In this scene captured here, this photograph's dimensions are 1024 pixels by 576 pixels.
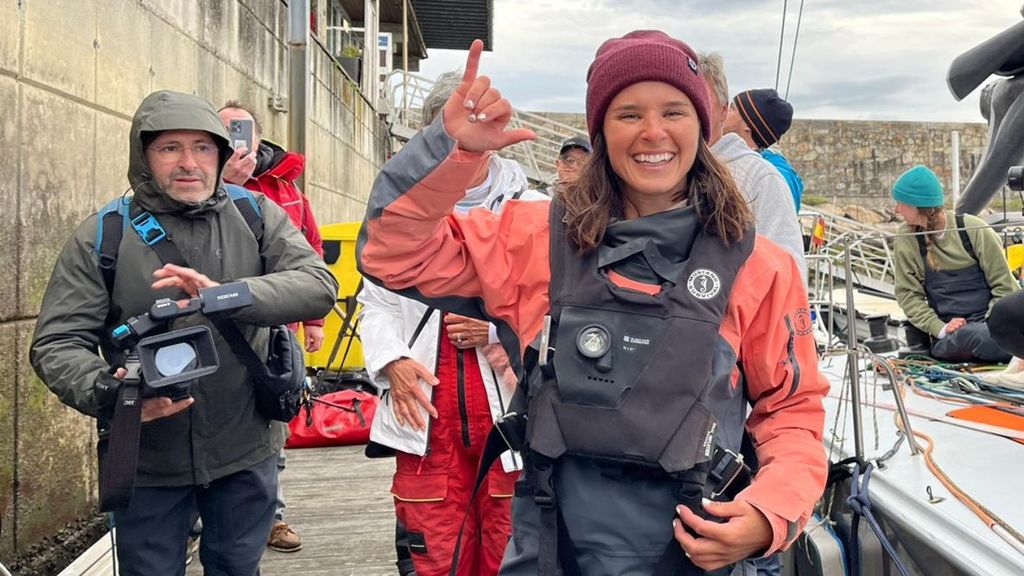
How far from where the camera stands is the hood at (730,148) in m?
2.65

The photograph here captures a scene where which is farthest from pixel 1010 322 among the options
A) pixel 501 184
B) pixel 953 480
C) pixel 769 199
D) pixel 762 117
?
pixel 501 184

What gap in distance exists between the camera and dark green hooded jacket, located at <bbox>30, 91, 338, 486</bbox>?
2271 mm

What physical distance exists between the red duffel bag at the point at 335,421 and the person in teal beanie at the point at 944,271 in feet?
11.5

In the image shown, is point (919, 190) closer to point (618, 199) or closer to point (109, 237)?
point (618, 199)

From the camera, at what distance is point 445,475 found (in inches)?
99.3

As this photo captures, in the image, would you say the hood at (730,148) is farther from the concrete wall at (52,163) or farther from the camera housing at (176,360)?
the concrete wall at (52,163)

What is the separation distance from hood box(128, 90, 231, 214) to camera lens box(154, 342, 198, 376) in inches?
16.7

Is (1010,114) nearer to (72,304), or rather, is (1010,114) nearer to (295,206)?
(295,206)

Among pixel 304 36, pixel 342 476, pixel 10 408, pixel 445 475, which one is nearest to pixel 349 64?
pixel 304 36

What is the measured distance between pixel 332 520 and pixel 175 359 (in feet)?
8.54

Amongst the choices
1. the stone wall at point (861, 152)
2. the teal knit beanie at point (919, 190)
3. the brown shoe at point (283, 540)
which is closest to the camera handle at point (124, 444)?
the brown shoe at point (283, 540)

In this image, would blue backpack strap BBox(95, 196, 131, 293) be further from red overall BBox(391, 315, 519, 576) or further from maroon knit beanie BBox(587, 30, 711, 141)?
maroon knit beanie BBox(587, 30, 711, 141)

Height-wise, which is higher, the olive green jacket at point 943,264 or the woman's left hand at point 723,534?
the olive green jacket at point 943,264

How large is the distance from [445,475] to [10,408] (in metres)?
1.86
